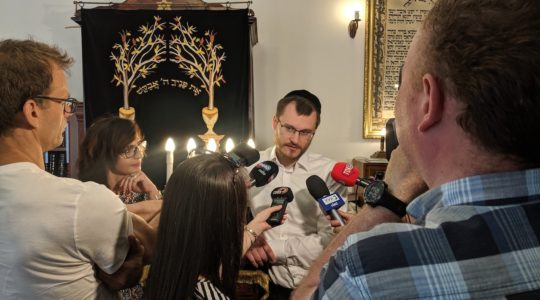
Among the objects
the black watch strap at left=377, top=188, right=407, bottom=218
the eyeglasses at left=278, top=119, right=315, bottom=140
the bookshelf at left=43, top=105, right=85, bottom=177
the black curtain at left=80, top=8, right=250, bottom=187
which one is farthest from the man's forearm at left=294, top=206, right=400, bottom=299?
the bookshelf at left=43, top=105, right=85, bottom=177

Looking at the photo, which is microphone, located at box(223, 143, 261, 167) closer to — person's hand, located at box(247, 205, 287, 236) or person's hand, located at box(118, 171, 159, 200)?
person's hand, located at box(247, 205, 287, 236)

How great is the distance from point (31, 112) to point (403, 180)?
0.83 metres

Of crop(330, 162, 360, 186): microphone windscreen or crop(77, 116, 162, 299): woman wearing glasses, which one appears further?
crop(77, 116, 162, 299): woman wearing glasses

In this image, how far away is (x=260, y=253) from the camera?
1.50m

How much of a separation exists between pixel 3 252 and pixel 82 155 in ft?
3.60

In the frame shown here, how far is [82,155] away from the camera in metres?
1.90

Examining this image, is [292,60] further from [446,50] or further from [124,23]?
[446,50]

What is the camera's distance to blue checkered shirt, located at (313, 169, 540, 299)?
0.40m

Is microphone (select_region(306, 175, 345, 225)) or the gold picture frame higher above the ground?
the gold picture frame

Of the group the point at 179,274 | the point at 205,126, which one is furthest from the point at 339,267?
the point at 205,126

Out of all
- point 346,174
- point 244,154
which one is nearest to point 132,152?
point 244,154

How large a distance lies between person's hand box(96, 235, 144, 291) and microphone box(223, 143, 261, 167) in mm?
336

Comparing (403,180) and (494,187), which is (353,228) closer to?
(403,180)

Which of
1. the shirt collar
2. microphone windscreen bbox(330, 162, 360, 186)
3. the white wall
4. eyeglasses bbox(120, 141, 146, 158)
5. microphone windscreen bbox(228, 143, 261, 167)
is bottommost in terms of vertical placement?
microphone windscreen bbox(330, 162, 360, 186)
